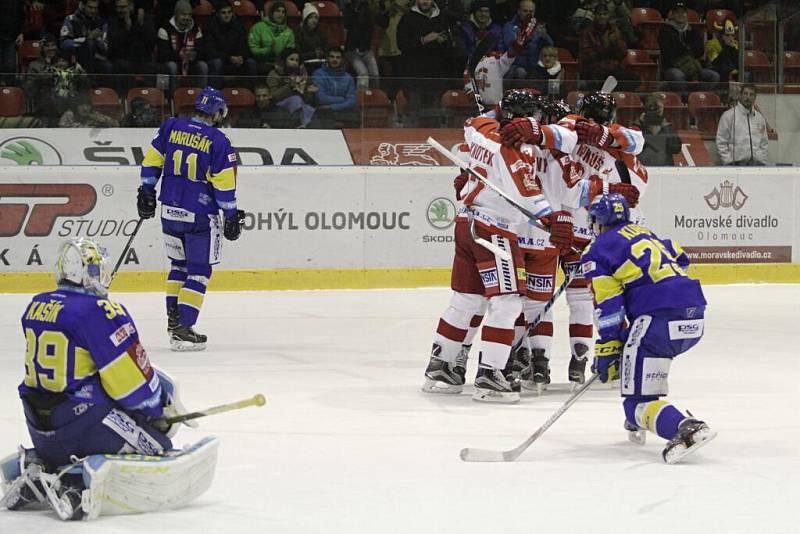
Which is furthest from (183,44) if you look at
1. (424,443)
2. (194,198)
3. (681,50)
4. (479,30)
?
(424,443)

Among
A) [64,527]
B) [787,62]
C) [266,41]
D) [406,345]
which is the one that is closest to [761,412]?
[406,345]

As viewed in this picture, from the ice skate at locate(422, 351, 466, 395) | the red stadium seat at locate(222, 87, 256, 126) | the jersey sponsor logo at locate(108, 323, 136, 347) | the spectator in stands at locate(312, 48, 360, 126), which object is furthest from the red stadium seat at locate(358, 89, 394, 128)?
the jersey sponsor logo at locate(108, 323, 136, 347)

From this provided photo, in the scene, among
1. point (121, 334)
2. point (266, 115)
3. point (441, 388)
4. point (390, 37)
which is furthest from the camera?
point (390, 37)

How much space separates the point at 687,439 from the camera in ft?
14.6

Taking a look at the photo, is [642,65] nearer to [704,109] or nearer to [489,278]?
[704,109]

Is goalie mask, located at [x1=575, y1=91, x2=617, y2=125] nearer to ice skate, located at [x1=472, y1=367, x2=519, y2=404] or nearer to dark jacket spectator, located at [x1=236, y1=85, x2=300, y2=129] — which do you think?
ice skate, located at [x1=472, y1=367, x2=519, y2=404]

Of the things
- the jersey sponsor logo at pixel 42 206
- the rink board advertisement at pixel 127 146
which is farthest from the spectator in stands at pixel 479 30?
the jersey sponsor logo at pixel 42 206

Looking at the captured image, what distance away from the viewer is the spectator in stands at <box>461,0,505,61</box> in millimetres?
12359

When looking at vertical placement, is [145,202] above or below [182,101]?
below

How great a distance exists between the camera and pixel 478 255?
19.9 ft

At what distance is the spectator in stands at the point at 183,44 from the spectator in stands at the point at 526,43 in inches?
114

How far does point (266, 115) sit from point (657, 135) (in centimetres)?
326

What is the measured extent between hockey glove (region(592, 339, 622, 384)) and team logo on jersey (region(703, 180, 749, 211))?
20.8ft

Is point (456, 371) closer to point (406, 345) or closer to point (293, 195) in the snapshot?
point (406, 345)
